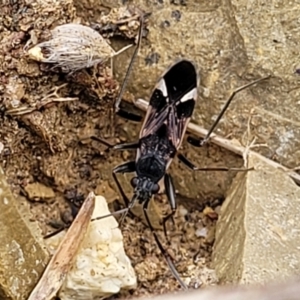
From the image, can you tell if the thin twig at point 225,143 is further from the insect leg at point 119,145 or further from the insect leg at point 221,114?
the insect leg at point 119,145

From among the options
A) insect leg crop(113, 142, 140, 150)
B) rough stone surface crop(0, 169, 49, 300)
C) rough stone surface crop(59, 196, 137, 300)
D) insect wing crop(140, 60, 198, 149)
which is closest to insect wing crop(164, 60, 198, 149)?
insect wing crop(140, 60, 198, 149)

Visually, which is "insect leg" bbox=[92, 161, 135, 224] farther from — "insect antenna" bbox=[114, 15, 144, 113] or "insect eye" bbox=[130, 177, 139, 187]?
"insect antenna" bbox=[114, 15, 144, 113]

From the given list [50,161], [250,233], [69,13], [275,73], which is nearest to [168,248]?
[250,233]

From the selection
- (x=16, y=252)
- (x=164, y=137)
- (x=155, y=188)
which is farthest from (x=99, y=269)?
(x=164, y=137)

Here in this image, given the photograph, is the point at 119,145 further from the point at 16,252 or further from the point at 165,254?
the point at 16,252

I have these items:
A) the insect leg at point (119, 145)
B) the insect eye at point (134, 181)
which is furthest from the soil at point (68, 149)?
the insect eye at point (134, 181)
